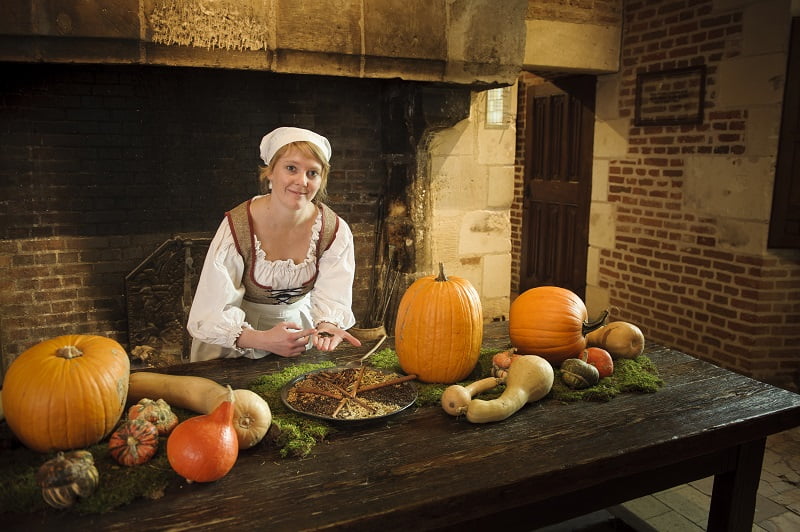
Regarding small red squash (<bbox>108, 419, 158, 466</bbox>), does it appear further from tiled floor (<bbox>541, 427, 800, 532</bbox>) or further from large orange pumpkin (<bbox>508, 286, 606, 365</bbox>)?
tiled floor (<bbox>541, 427, 800, 532</bbox>)

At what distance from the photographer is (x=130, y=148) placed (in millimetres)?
3666

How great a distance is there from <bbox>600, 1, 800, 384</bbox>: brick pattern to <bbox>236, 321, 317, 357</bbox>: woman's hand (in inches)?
141

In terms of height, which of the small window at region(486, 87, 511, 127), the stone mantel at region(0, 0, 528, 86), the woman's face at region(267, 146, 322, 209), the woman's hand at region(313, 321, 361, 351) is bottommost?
the woman's hand at region(313, 321, 361, 351)

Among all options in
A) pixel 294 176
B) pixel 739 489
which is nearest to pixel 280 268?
pixel 294 176

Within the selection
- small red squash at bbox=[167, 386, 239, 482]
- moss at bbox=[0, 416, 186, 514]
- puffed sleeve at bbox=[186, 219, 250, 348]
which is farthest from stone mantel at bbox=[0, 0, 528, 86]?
small red squash at bbox=[167, 386, 239, 482]

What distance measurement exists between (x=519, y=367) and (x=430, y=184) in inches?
103

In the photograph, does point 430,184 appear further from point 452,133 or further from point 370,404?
point 370,404

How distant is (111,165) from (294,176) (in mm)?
2014

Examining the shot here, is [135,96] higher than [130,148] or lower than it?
higher

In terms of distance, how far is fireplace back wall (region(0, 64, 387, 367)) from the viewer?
3482mm

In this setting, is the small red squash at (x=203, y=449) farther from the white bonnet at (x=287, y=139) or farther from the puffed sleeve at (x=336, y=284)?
the white bonnet at (x=287, y=139)

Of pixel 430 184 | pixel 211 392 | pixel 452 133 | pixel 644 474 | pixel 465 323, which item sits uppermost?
pixel 452 133

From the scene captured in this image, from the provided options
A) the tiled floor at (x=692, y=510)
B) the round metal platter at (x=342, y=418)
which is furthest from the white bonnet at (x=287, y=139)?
the tiled floor at (x=692, y=510)

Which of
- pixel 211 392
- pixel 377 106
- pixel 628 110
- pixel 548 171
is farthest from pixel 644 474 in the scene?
pixel 548 171
